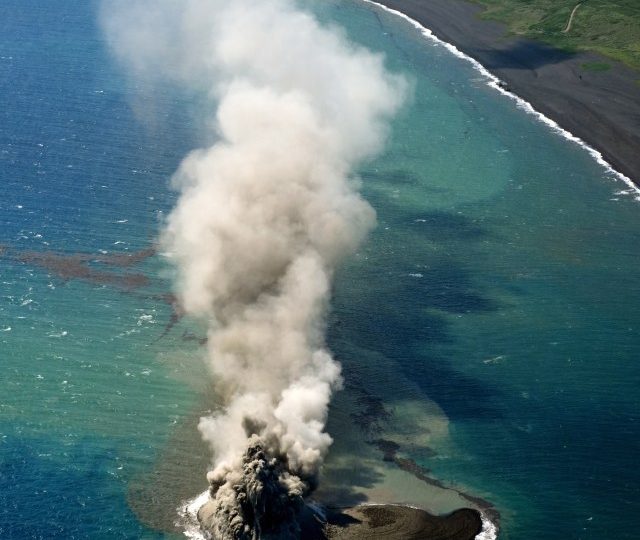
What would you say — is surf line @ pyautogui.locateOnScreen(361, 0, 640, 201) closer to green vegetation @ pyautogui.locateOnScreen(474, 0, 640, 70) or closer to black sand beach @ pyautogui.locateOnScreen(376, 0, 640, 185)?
black sand beach @ pyautogui.locateOnScreen(376, 0, 640, 185)

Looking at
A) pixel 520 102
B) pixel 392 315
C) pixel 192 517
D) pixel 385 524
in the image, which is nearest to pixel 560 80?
pixel 520 102

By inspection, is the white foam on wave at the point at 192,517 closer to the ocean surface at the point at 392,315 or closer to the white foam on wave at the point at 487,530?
the ocean surface at the point at 392,315

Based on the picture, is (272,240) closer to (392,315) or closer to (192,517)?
(392,315)

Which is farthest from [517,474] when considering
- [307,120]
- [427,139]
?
[427,139]

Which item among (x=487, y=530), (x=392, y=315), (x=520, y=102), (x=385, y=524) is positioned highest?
(x=520, y=102)

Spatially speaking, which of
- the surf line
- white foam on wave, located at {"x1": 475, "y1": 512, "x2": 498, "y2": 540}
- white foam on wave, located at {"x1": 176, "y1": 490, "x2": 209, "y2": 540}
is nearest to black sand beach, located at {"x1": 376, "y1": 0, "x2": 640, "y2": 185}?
the surf line
